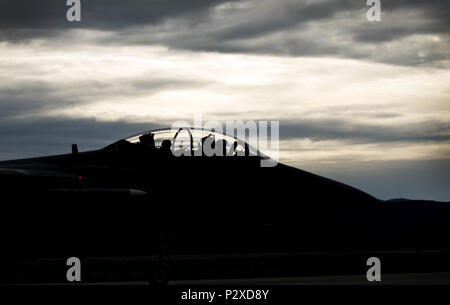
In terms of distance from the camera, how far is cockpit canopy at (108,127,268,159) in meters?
14.4

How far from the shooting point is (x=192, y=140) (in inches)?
577

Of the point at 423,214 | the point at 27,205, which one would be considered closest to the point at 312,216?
the point at 27,205

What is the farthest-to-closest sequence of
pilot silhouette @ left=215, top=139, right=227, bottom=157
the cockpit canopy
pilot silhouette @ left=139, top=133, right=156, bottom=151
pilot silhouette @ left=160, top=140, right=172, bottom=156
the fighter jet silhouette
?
pilot silhouette @ left=139, top=133, right=156, bottom=151
pilot silhouette @ left=160, top=140, right=172, bottom=156
the cockpit canopy
pilot silhouette @ left=215, top=139, right=227, bottom=157
the fighter jet silhouette

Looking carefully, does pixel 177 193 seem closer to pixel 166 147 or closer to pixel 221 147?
pixel 166 147

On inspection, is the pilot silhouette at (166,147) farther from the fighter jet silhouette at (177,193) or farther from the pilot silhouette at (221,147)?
the pilot silhouette at (221,147)

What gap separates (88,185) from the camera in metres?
14.3

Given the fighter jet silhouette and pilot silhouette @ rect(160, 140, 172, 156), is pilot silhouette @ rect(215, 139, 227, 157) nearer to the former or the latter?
the fighter jet silhouette

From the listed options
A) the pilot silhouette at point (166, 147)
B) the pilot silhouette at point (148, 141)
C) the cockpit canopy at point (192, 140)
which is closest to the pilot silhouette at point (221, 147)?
the cockpit canopy at point (192, 140)

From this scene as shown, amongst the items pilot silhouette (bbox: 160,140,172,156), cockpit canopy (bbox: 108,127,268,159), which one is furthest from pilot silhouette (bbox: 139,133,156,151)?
pilot silhouette (bbox: 160,140,172,156)

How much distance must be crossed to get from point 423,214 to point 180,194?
417 feet

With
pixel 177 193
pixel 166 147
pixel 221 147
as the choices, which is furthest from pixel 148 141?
pixel 221 147
